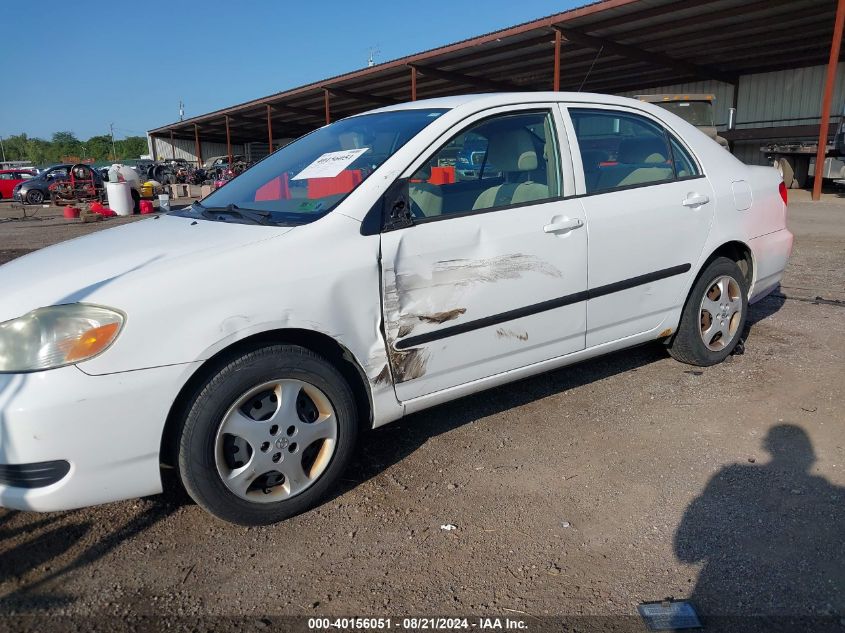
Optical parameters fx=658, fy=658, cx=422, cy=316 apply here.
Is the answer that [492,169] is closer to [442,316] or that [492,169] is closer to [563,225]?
[563,225]

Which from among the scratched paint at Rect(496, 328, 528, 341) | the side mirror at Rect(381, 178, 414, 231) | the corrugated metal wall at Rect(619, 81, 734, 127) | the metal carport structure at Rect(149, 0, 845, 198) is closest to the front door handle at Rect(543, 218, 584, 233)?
the scratched paint at Rect(496, 328, 528, 341)

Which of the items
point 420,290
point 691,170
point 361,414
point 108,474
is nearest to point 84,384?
point 108,474

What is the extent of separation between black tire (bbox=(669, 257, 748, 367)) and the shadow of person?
996mm

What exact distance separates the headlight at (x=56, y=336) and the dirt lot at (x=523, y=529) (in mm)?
787

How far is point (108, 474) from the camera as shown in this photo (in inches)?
88.9

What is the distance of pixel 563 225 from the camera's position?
3.14 m

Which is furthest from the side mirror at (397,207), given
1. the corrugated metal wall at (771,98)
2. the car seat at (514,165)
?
the corrugated metal wall at (771,98)

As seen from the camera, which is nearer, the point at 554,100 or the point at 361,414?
the point at 361,414

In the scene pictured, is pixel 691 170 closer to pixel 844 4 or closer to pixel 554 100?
pixel 554 100

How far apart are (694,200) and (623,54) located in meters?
15.7

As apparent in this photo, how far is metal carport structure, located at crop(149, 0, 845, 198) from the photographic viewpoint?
47.3 ft

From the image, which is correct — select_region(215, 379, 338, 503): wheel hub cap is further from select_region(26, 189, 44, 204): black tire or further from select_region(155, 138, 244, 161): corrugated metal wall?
select_region(155, 138, 244, 161): corrugated metal wall

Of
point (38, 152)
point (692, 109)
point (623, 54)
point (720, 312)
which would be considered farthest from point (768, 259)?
point (38, 152)

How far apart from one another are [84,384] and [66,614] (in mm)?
743
